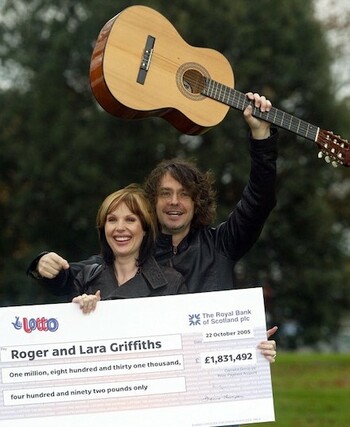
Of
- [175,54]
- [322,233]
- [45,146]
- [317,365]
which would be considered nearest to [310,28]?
[322,233]

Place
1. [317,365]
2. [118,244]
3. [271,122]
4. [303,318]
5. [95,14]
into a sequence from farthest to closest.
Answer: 1. [303,318]
2. [95,14]
3. [317,365]
4. [271,122]
5. [118,244]

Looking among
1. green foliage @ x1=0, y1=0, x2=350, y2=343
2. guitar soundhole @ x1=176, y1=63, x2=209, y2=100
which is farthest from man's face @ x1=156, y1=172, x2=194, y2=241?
green foliage @ x1=0, y1=0, x2=350, y2=343

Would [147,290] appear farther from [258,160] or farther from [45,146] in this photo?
[45,146]

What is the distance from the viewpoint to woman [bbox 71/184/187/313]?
4.98 m

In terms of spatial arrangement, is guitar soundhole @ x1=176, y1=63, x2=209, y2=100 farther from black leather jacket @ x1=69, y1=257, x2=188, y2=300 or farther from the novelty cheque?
the novelty cheque

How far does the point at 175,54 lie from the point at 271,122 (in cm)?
65

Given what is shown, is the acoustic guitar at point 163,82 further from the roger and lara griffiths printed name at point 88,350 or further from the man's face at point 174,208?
the roger and lara griffiths printed name at point 88,350

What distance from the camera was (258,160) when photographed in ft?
17.2

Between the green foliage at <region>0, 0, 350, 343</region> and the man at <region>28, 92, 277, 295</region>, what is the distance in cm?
2181

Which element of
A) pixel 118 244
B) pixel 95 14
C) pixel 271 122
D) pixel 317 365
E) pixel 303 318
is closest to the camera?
pixel 118 244

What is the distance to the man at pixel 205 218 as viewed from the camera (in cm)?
520

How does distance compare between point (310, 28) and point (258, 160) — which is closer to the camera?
point (258, 160)

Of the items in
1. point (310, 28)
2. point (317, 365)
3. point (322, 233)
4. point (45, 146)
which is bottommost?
point (317, 365)

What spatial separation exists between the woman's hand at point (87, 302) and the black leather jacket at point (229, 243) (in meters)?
0.25
